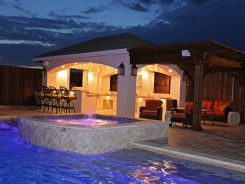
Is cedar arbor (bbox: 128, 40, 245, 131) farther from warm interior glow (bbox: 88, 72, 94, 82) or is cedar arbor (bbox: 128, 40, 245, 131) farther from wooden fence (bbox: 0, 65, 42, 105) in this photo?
wooden fence (bbox: 0, 65, 42, 105)

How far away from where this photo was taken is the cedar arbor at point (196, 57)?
896 cm

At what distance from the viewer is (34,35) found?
25.5m

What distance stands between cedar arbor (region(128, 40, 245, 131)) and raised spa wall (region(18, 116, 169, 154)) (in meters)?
2.49

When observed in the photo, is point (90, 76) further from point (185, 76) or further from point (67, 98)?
point (185, 76)

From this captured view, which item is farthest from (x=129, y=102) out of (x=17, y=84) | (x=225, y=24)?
(x=225, y=24)

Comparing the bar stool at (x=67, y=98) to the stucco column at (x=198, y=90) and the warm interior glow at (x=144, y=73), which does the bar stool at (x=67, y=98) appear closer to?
the warm interior glow at (x=144, y=73)

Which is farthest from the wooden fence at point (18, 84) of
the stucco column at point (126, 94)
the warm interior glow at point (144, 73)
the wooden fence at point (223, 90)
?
the wooden fence at point (223, 90)

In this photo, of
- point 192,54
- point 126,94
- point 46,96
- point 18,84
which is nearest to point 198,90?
point 192,54

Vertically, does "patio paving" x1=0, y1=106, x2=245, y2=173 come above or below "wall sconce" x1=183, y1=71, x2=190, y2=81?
below

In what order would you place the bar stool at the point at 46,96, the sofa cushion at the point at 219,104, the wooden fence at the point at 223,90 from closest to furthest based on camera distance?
the sofa cushion at the point at 219,104 < the wooden fence at the point at 223,90 < the bar stool at the point at 46,96

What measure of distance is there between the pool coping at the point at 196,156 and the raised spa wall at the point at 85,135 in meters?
0.39

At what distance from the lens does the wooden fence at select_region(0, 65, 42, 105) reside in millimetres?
16969

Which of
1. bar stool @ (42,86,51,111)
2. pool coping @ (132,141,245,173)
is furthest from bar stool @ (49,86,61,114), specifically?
pool coping @ (132,141,245,173)

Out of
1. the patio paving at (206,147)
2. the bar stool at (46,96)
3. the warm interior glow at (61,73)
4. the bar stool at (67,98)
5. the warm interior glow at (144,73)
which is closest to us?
the patio paving at (206,147)
